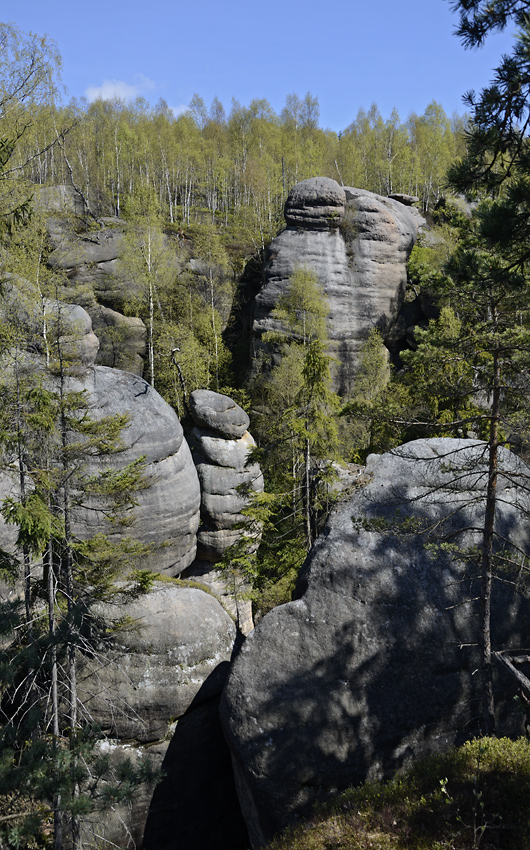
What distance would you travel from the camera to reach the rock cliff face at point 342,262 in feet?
93.8

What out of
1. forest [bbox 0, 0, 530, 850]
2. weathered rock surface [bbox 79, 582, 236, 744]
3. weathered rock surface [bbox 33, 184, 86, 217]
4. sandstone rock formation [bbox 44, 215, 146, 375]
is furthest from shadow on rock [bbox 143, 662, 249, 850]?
weathered rock surface [bbox 33, 184, 86, 217]

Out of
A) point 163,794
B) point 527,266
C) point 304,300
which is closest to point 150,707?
point 163,794

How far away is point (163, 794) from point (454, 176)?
1104 cm

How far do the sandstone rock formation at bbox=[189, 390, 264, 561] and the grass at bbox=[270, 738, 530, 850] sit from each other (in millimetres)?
12555

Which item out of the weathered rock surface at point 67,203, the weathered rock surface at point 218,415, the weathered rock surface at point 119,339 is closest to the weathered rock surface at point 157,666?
the weathered rock surface at point 218,415

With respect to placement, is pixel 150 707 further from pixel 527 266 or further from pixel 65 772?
pixel 527 266

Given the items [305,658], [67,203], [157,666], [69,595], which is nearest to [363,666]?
[305,658]

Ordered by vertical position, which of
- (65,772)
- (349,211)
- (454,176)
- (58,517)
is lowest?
(65,772)

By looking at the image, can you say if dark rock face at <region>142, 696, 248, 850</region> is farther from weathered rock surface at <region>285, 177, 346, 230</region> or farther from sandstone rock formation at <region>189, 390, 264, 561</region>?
weathered rock surface at <region>285, 177, 346, 230</region>

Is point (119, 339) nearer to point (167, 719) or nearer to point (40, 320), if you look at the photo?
point (40, 320)

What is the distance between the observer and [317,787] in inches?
329

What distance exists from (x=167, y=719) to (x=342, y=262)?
2358 cm

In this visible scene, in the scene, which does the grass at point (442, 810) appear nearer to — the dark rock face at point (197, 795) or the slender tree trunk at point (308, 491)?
the dark rock face at point (197, 795)

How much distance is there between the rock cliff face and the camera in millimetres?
28594
